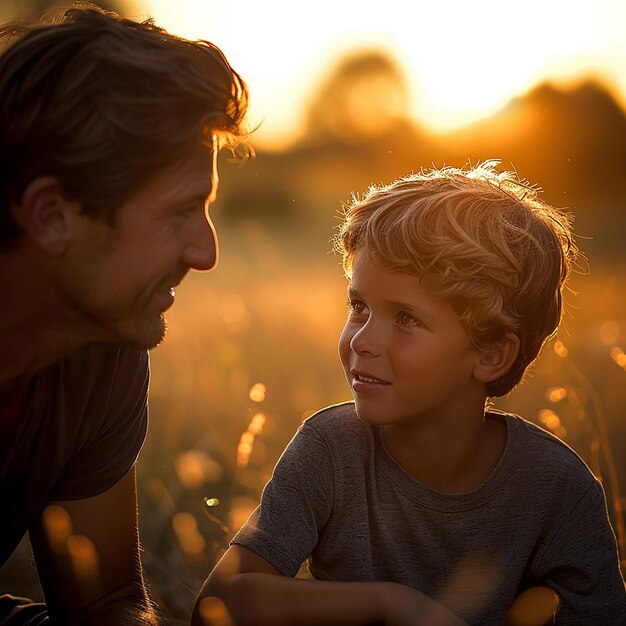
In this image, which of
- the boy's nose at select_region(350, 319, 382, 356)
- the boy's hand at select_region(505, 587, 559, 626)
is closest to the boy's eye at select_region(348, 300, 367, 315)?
the boy's nose at select_region(350, 319, 382, 356)

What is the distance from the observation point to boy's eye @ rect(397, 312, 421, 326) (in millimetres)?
2744

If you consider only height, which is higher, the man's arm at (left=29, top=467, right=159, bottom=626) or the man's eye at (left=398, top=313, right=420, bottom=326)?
the man's eye at (left=398, top=313, right=420, bottom=326)

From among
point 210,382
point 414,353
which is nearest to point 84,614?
point 414,353

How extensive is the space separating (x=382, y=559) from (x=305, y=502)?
328 mm

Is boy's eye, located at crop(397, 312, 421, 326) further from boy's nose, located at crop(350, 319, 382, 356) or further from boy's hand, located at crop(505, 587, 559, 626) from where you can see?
boy's hand, located at crop(505, 587, 559, 626)

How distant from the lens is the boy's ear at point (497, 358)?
113 inches

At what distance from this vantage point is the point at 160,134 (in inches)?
99.2

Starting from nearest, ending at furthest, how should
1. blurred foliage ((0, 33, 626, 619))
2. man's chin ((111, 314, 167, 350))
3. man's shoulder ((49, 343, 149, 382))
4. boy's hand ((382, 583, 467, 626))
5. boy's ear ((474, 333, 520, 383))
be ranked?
boy's hand ((382, 583, 467, 626)) < man's chin ((111, 314, 167, 350)) < man's shoulder ((49, 343, 149, 382)) < boy's ear ((474, 333, 520, 383)) < blurred foliage ((0, 33, 626, 619))

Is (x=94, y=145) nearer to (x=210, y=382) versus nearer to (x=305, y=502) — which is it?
(x=305, y=502)

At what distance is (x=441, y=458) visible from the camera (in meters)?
2.86

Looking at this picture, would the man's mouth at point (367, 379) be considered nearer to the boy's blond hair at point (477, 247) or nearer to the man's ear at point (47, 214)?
the boy's blond hair at point (477, 247)

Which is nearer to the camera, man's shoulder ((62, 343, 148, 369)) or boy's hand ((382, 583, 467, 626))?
boy's hand ((382, 583, 467, 626))

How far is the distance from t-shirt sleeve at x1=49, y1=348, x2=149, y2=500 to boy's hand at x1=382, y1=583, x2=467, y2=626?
0.95 m

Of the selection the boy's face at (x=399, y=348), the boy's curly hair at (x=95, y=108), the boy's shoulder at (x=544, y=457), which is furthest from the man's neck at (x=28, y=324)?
the boy's shoulder at (x=544, y=457)
